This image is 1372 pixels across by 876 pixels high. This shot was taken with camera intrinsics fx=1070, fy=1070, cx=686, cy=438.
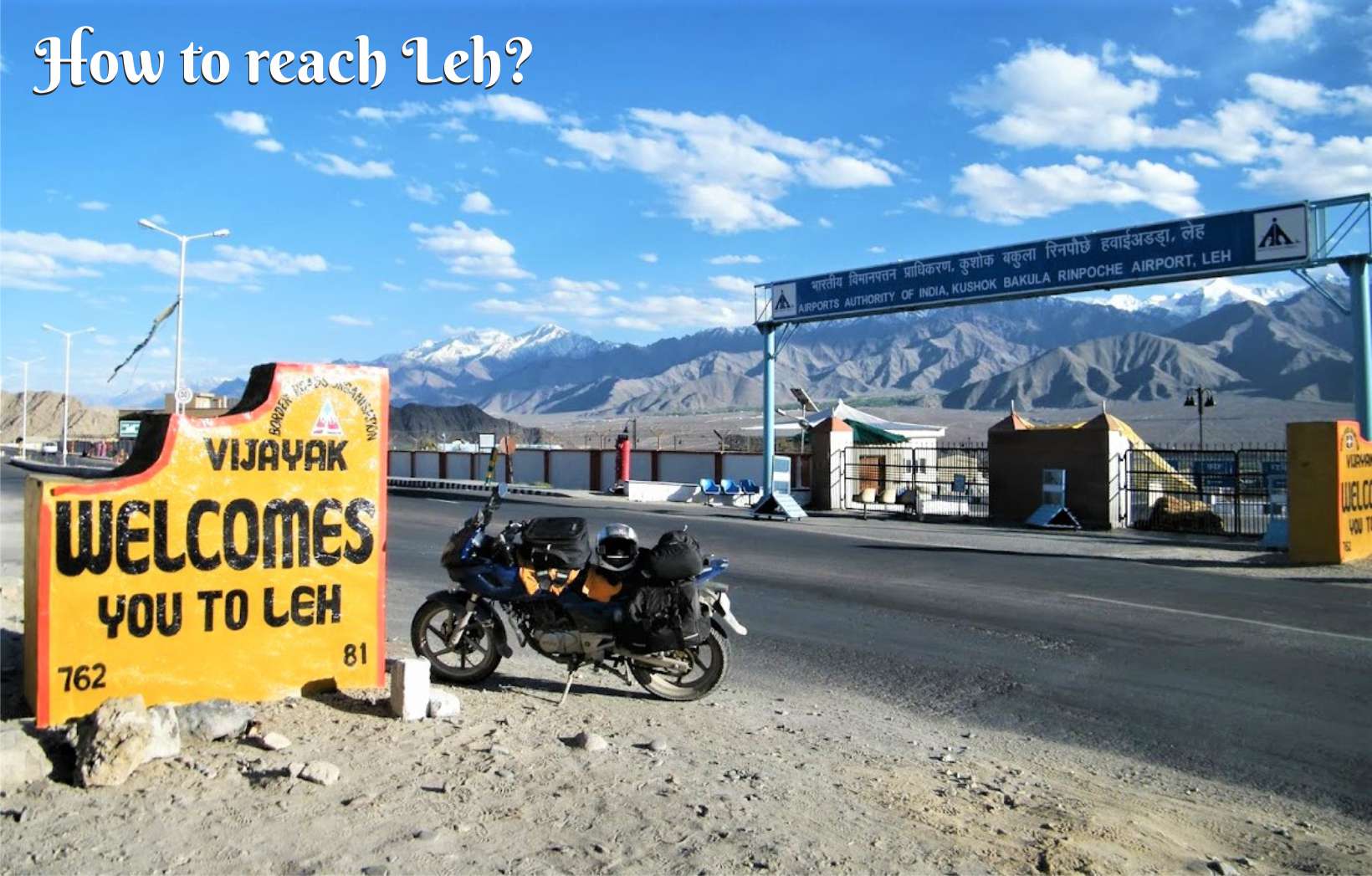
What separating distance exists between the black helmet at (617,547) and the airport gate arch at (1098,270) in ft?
56.4

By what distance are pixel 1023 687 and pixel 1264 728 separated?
1.57m

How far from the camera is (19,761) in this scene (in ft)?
15.9

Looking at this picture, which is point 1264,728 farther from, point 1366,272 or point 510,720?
point 1366,272

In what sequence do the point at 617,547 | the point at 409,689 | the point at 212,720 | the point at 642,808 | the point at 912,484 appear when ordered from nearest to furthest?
1. the point at 642,808
2. the point at 212,720
3. the point at 409,689
4. the point at 617,547
5. the point at 912,484

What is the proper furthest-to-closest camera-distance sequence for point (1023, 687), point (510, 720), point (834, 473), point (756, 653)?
point (834, 473)
point (756, 653)
point (1023, 687)
point (510, 720)

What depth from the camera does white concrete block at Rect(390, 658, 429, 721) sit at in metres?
5.95

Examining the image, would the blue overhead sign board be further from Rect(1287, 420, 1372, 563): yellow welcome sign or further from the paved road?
the paved road

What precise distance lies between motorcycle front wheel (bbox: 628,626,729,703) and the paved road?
1.06m

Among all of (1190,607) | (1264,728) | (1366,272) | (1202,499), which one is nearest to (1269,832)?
(1264,728)

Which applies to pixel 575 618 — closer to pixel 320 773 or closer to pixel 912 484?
pixel 320 773

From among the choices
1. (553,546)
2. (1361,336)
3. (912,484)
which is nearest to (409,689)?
(553,546)

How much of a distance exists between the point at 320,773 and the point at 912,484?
2579 centimetres

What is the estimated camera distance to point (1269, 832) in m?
4.95

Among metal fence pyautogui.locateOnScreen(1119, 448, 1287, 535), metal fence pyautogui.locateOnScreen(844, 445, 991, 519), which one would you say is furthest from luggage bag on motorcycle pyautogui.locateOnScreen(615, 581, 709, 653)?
metal fence pyautogui.locateOnScreen(844, 445, 991, 519)
